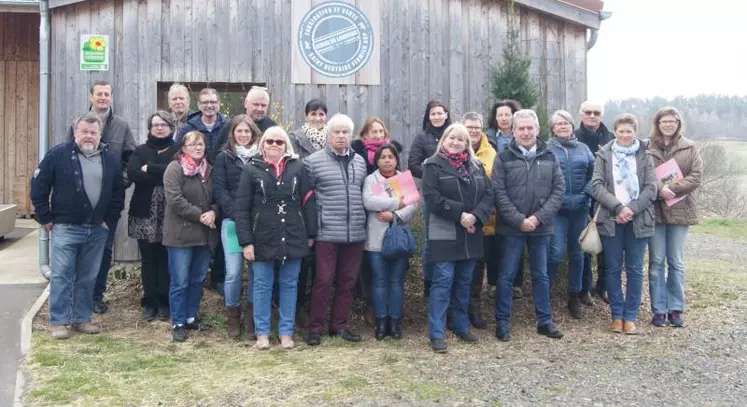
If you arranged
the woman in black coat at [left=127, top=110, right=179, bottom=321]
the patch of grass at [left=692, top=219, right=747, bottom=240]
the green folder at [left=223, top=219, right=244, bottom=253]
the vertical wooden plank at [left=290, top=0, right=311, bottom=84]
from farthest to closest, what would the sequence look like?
1. the patch of grass at [left=692, top=219, right=747, bottom=240]
2. the vertical wooden plank at [left=290, top=0, right=311, bottom=84]
3. the woman in black coat at [left=127, top=110, right=179, bottom=321]
4. the green folder at [left=223, top=219, right=244, bottom=253]

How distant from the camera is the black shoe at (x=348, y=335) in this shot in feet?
20.4

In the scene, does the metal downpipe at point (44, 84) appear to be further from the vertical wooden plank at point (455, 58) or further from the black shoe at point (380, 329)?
the vertical wooden plank at point (455, 58)

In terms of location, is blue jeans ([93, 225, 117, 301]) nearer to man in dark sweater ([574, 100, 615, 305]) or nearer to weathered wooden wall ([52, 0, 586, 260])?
weathered wooden wall ([52, 0, 586, 260])

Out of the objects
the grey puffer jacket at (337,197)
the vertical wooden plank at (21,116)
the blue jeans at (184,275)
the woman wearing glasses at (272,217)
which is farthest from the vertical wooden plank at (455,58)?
the vertical wooden plank at (21,116)

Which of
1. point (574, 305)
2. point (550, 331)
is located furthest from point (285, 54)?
point (550, 331)

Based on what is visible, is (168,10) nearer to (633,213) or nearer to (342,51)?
(342,51)

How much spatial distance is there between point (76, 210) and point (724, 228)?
18.1 meters

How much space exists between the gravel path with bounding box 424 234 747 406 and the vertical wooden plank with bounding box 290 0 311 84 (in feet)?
12.8

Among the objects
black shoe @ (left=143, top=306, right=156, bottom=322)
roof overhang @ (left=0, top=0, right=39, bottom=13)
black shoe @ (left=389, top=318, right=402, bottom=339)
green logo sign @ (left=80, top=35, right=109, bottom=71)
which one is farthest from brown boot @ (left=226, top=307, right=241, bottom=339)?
roof overhang @ (left=0, top=0, right=39, bottom=13)

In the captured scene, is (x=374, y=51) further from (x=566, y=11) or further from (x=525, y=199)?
(x=525, y=199)

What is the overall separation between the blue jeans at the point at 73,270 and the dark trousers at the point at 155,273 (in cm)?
44

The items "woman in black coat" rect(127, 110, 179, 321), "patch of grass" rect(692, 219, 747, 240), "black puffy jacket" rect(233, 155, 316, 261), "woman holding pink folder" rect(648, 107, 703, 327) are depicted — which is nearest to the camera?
"black puffy jacket" rect(233, 155, 316, 261)

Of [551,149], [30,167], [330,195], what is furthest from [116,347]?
[30,167]

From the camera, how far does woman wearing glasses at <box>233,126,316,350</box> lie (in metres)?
5.78
